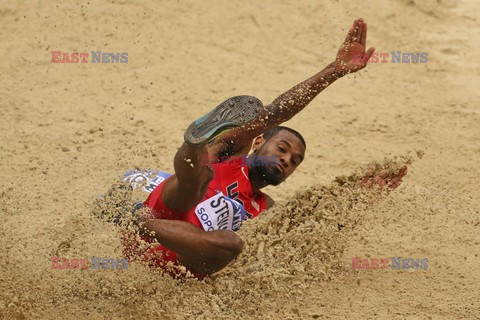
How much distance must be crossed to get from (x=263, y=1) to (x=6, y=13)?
7.65ft

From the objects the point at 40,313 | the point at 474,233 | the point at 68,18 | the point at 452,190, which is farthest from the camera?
the point at 68,18

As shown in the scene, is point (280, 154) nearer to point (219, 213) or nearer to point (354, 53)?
point (219, 213)

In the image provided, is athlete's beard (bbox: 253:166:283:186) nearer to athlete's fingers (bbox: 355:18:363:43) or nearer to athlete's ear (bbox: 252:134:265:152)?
athlete's ear (bbox: 252:134:265:152)

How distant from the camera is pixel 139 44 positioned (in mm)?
6832

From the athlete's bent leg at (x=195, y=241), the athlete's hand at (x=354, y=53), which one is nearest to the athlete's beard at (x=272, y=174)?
the athlete's bent leg at (x=195, y=241)

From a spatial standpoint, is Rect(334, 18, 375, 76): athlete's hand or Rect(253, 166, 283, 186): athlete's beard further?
Rect(253, 166, 283, 186): athlete's beard

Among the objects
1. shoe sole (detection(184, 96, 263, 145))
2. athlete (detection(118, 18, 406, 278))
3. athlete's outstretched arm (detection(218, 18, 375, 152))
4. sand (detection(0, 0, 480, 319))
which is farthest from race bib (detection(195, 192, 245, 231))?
shoe sole (detection(184, 96, 263, 145))

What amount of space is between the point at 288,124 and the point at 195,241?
2.55m

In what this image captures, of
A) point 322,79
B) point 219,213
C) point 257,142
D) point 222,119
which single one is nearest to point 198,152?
point 222,119

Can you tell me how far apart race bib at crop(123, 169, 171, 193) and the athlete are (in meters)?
0.26

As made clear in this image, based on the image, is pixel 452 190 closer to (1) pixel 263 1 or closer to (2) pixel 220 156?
(2) pixel 220 156

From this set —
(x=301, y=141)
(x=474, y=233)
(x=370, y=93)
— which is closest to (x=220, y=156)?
(x=301, y=141)

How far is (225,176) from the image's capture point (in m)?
4.28

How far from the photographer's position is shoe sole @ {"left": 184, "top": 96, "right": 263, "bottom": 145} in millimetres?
3572
